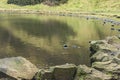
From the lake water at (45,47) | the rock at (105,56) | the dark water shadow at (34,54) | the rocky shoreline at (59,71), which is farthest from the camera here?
the lake water at (45,47)

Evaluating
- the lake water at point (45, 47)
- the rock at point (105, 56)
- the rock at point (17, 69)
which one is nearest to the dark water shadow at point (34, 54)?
the lake water at point (45, 47)

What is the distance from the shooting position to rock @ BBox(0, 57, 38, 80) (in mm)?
45469

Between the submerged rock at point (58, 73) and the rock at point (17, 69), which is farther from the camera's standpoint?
the submerged rock at point (58, 73)

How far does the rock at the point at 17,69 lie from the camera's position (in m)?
45.5

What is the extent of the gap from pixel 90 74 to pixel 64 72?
3771mm

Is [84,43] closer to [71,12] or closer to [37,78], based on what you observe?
[37,78]

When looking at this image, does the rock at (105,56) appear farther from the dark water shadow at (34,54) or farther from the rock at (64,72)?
the rock at (64,72)

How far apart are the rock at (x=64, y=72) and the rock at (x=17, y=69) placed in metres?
3.60

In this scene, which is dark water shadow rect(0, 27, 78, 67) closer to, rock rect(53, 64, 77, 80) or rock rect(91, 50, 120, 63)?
rock rect(91, 50, 120, 63)

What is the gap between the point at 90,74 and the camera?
45.0 m

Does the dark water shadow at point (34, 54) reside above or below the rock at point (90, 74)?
below

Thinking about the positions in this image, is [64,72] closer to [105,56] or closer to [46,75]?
[46,75]

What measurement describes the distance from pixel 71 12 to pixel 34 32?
86364 mm

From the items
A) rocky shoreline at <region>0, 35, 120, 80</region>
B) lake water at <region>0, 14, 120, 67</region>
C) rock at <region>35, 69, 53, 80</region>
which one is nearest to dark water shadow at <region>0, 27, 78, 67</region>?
lake water at <region>0, 14, 120, 67</region>
